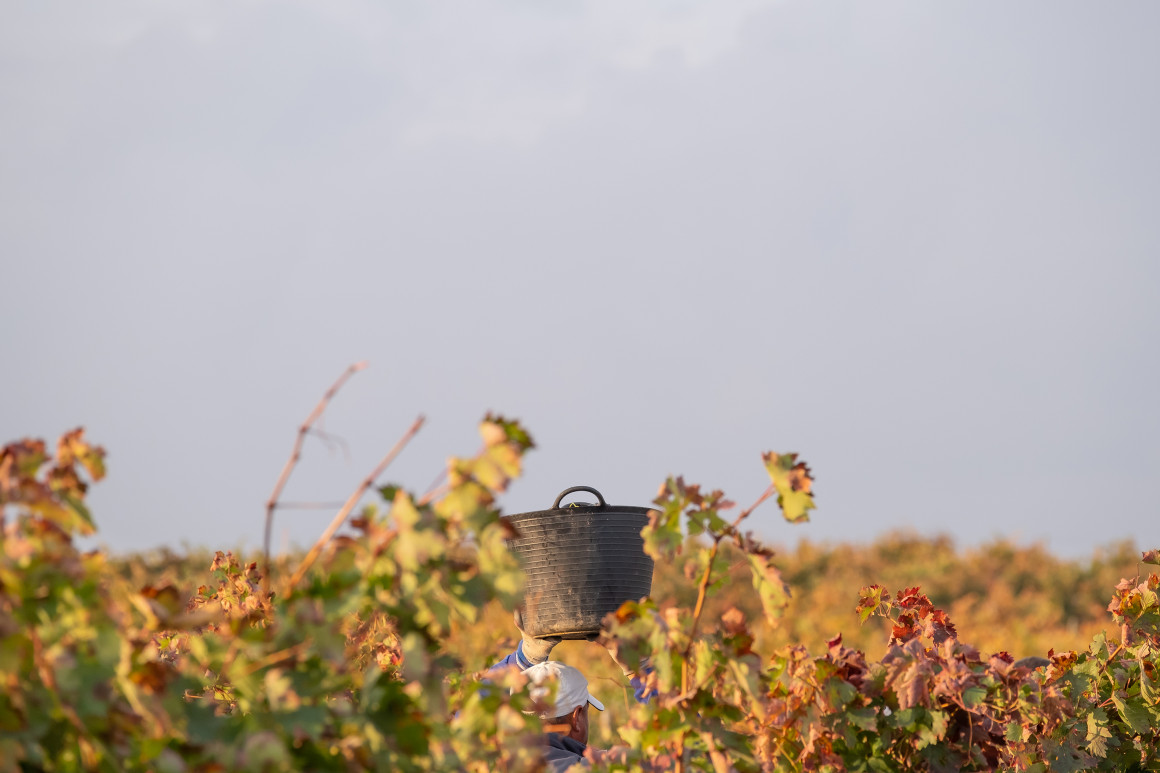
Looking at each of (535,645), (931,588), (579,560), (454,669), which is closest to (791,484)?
(454,669)

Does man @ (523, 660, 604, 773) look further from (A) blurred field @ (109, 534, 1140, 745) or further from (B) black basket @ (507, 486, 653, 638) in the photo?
(A) blurred field @ (109, 534, 1140, 745)

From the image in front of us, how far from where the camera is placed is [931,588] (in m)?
16.0

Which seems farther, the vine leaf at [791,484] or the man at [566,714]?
the man at [566,714]

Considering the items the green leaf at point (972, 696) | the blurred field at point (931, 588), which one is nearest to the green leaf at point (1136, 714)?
the green leaf at point (972, 696)

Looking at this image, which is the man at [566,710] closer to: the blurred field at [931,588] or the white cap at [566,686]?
the white cap at [566,686]

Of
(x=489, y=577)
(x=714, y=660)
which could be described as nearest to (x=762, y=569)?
(x=714, y=660)

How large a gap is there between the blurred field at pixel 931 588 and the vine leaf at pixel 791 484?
361 inches

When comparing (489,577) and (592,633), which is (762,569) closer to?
(489,577)

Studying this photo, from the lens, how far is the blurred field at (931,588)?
12680 millimetres

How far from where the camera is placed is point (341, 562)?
164 centimetres

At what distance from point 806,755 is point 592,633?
143 cm

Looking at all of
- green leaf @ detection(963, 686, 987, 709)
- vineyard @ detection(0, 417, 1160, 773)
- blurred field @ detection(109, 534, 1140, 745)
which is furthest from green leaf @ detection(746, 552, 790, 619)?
blurred field @ detection(109, 534, 1140, 745)

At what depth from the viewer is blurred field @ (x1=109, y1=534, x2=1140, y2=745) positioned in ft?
41.6

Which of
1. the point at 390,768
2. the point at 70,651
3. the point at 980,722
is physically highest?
the point at 70,651
